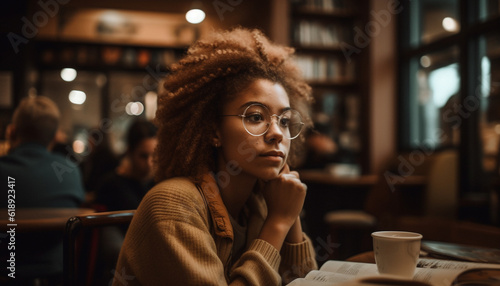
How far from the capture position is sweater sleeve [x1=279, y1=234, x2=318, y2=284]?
109 centimetres

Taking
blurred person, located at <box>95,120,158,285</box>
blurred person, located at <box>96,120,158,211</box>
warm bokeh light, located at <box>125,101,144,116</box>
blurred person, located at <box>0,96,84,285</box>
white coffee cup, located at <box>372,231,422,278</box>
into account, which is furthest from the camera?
warm bokeh light, located at <box>125,101,144,116</box>

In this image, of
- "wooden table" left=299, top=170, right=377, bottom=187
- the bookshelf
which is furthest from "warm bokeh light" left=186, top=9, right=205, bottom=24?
"wooden table" left=299, top=170, right=377, bottom=187

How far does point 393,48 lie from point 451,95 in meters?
1.10

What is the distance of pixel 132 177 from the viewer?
2.37 m

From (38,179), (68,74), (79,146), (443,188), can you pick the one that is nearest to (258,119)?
(38,179)

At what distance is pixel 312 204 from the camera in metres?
4.25

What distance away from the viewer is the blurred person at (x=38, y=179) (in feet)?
5.53

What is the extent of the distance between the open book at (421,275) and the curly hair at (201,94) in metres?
0.38

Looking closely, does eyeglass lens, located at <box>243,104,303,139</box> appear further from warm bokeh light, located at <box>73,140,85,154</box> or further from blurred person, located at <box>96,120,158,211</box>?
warm bokeh light, located at <box>73,140,85,154</box>

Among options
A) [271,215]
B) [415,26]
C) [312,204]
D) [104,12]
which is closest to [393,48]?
[415,26]

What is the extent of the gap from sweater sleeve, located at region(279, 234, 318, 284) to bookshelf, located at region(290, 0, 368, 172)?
162 inches

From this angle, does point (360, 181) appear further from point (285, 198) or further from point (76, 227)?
point (76, 227)

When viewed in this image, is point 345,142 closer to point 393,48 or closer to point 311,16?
point 393,48

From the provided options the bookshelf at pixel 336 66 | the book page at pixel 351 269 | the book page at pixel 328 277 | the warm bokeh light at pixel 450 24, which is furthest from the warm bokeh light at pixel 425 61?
the book page at pixel 328 277
